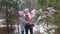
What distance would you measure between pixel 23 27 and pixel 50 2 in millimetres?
386

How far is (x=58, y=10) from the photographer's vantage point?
1.44 metres

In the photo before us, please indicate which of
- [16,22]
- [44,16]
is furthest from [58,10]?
[16,22]

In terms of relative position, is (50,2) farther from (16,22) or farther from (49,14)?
(16,22)

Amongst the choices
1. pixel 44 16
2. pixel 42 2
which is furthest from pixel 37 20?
pixel 42 2

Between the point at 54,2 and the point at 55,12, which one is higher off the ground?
the point at 54,2

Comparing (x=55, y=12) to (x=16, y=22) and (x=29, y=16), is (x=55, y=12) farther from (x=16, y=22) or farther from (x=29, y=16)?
(x=16, y=22)

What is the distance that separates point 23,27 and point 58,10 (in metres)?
0.41

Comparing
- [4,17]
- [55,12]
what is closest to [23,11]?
[4,17]

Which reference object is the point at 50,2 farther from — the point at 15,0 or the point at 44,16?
the point at 15,0

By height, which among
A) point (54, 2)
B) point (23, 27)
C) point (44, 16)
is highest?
point (54, 2)

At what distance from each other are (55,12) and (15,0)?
1.42ft

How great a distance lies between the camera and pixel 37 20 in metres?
1.47

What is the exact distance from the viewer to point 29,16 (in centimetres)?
147

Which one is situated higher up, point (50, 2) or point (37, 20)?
point (50, 2)
